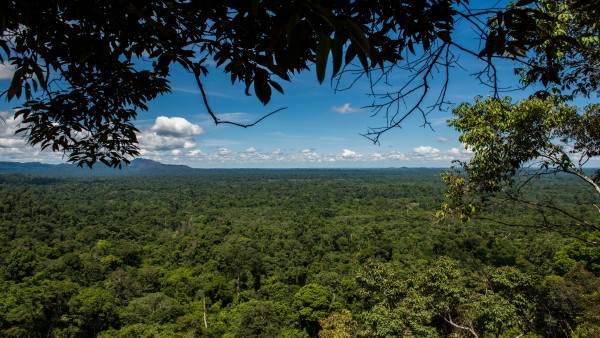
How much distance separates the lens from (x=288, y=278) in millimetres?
24344

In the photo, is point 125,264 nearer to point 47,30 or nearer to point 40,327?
point 40,327

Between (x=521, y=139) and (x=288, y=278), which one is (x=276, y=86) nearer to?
(x=521, y=139)

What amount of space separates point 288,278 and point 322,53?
25.3 metres

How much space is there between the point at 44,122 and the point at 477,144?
13.9 feet

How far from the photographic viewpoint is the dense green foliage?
955 cm

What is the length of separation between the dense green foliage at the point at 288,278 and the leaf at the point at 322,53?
4.06m

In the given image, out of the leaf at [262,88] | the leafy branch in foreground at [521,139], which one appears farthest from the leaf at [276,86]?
the leafy branch in foreground at [521,139]

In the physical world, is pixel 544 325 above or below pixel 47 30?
below

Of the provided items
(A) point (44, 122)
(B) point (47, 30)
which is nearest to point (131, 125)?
(A) point (44, 122)

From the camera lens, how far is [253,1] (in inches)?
18.3

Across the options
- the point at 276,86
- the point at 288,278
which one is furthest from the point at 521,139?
the point at 288,278

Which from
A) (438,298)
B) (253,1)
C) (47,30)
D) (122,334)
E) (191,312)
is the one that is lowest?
(191,312)

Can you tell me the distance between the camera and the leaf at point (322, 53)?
426mm

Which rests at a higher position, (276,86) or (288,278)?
(276,86)
